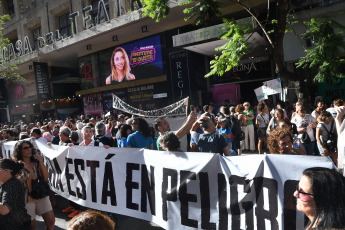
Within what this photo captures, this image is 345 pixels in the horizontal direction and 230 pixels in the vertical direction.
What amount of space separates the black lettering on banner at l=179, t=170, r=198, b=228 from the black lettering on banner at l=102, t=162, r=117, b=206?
1.33 metres

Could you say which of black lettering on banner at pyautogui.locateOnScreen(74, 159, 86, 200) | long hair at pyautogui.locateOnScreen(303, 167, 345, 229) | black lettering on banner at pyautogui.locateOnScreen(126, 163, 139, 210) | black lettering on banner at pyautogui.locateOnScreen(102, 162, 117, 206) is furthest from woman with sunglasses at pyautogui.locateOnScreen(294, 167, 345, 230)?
black lettering on banner at pyautogui.locateOnScreen(74, 159, 86, 200)

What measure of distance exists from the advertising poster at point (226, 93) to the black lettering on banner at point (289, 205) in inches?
486

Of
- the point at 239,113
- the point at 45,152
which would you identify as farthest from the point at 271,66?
the point at 45,152

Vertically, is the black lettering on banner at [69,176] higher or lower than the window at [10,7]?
lower

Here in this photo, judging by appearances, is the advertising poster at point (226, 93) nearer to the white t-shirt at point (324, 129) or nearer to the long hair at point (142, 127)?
the white t-shirt at point (324, 129)

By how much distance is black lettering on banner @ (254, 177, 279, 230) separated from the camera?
2.79 m

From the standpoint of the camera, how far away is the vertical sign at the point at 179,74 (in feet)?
49.7

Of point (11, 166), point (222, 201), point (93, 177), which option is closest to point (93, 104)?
point (93, 177)

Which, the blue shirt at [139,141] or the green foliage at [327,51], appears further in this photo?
the green foliage at [327,51]

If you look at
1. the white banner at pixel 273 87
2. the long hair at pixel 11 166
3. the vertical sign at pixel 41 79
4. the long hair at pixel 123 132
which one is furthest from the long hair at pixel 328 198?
the vertical sign at pixel 41 79

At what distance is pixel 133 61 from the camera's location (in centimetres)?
1744

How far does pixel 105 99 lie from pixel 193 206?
1737cm

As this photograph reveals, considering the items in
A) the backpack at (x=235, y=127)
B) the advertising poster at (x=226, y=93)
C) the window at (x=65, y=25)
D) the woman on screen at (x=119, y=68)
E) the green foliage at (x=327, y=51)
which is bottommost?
the backpack at (x=235, y=127)

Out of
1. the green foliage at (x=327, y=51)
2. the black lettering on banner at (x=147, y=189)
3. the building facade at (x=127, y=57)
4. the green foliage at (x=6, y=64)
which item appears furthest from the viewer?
the green foliage at (x=6, y=64)
